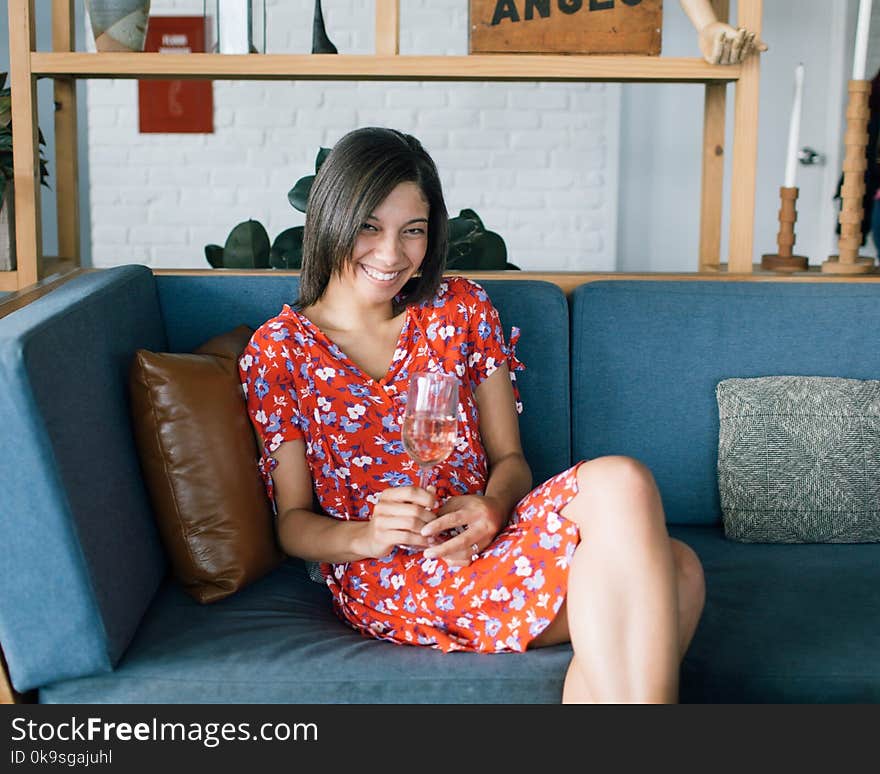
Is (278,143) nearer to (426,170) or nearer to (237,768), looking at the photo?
(426,170)

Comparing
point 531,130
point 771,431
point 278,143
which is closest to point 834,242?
point 531,130

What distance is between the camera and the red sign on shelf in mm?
4863

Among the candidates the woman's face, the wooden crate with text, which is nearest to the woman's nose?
the woman's face

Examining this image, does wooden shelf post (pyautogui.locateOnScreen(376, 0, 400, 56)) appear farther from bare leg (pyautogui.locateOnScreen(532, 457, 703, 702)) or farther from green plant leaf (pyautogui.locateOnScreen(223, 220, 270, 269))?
bare leg (pyautogui.locateOnScreen(532, 457, 703, 702))

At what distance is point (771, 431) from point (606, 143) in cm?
298

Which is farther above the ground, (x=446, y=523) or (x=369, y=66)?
(x=369, y=66)

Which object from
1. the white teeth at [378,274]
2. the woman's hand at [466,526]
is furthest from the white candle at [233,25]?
the woman's hand at [466,526]

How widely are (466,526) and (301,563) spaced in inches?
18.1

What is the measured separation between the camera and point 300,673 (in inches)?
61.6

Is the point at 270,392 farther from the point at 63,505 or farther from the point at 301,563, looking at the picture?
the point at 63,505

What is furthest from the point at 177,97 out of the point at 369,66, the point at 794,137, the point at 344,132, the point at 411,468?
the point at 411,468

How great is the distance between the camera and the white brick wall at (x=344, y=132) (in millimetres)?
4828

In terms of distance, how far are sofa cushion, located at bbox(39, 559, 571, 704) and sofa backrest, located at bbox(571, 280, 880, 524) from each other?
69cm

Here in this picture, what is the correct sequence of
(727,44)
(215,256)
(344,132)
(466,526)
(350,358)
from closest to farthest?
(466,526) → (350,358) → (727,44) → (215,256) → (344,132)
